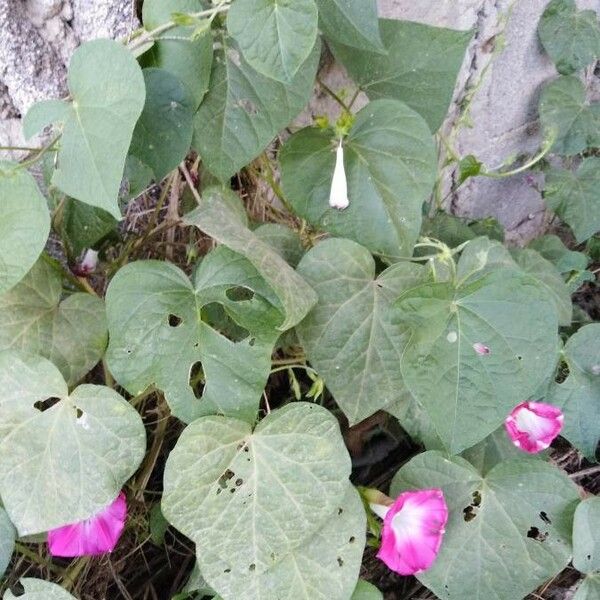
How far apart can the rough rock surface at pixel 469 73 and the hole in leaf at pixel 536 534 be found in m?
0.61

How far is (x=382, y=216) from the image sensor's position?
0.93 meters

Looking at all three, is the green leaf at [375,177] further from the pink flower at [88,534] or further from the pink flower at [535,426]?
the pink flower at [88,534]

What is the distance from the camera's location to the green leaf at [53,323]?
918mm

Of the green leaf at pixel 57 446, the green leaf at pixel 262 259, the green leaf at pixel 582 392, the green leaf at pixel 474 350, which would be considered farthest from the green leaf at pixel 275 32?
the green leaf at pixel 582 392

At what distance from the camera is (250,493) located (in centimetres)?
85

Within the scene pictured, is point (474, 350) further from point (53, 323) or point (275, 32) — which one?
point (53, 323)

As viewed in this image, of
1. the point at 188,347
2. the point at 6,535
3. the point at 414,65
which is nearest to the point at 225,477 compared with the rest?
the point at 188,347

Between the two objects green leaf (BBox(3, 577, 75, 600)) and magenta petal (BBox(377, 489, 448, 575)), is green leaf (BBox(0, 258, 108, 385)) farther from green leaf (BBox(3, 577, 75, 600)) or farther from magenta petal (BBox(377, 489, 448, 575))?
magenta petal (BBox(377, 489, 448, 575))

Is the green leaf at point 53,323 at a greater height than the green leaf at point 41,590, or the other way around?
the green leaf at point 53,323

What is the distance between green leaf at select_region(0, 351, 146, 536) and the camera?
0.82m

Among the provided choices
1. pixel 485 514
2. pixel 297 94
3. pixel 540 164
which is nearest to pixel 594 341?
pixel 485 514

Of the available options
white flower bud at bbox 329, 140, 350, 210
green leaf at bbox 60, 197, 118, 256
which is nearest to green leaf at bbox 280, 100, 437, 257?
white flower bud at bbox 329, 140, 350, 210

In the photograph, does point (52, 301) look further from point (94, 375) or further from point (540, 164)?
point (540, 164)

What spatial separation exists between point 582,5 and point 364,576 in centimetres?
109
